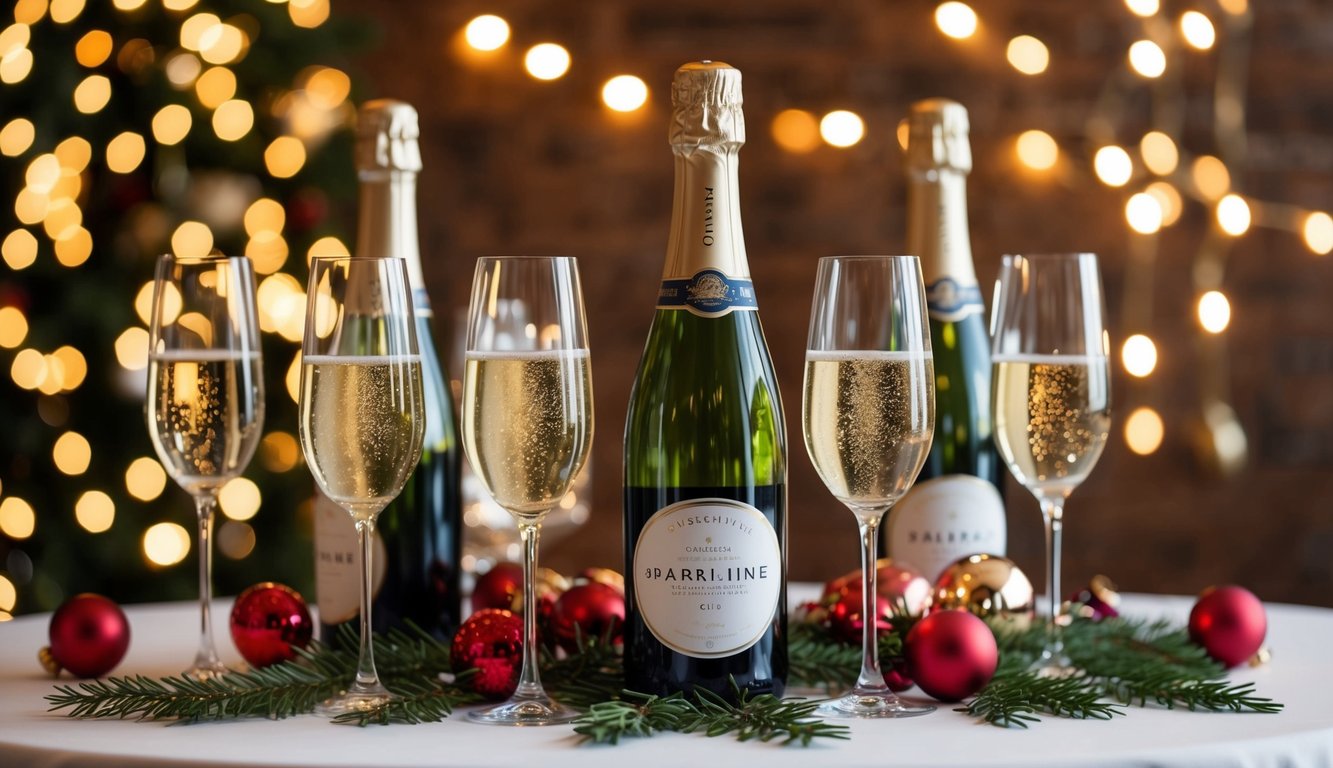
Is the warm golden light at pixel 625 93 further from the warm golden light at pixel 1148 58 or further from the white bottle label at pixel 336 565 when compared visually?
the white bottle label at pixel 336 565

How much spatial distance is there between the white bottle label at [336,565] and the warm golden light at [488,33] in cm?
227

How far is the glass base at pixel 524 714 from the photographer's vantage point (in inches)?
38.3

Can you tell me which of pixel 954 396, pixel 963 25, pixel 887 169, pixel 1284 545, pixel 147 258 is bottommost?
pixel 1284 545

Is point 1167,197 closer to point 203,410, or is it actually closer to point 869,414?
point 869,414

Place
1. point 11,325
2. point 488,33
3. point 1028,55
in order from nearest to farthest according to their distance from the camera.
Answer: point 11,325 < point 1028,55 < point 488,33

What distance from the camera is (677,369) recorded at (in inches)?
45.6

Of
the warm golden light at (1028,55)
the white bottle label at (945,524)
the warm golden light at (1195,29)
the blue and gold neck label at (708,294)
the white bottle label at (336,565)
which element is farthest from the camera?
the warm golden light at (1028,55)

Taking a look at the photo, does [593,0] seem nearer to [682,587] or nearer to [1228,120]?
[1228,120]

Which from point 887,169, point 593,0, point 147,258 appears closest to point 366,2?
point 593,0

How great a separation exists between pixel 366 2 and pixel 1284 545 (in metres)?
2.49

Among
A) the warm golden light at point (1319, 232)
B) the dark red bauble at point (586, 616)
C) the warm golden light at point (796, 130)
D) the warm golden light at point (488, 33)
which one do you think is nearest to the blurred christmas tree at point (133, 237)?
the warm golden light at point (488, 33)

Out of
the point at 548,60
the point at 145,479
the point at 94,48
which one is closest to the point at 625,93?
the point at 548,60

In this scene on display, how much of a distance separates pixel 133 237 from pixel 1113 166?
211cm

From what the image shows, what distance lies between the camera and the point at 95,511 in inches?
104
